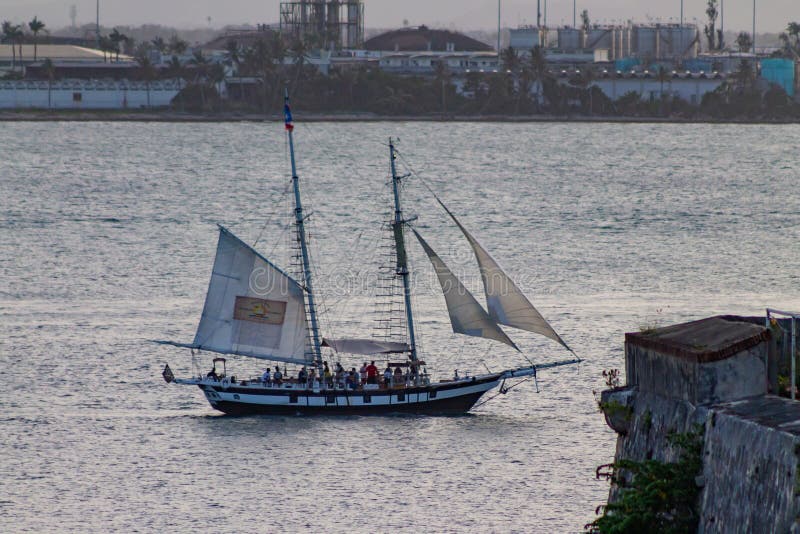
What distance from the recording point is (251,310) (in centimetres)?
5938

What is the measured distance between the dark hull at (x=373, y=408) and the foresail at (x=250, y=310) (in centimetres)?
289

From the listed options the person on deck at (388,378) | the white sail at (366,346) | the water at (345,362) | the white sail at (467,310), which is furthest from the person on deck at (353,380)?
the white sail at (467,310)

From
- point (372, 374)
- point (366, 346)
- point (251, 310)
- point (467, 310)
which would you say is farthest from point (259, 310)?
point (467, 310)

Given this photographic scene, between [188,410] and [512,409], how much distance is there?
11.7 metres

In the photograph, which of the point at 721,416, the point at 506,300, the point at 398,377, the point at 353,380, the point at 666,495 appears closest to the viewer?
the point at 721,416

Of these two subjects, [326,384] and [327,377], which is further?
[327,377]

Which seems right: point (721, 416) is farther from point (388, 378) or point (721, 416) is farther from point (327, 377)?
point (327, 377)

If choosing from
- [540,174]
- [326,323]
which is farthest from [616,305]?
[540,174]

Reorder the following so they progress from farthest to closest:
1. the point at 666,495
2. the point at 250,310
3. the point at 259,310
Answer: the point at 259,310 → the point at 250,310 → the point at 666,495

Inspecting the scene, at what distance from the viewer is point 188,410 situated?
5722 centimetres

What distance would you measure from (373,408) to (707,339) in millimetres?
35794

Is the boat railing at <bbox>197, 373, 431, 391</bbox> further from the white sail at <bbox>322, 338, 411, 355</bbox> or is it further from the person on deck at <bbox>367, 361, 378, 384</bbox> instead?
the white sail at <bbox>322, 338, 411, 355</bbox>

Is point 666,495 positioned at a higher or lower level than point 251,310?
higher

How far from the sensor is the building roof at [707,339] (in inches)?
808
